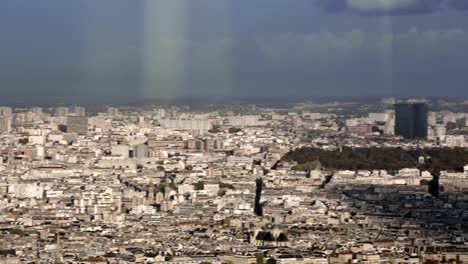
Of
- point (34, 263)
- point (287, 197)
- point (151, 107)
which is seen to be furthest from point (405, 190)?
point (34, 263)

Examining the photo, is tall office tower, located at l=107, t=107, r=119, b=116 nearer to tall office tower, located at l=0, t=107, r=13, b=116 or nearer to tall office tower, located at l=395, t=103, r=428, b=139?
tall office tower, located at l=0, t=107, r=13, b=116

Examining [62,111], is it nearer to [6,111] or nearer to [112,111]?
[112,111]

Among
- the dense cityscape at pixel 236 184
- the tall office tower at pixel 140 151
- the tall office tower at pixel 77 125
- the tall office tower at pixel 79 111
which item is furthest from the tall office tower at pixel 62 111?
the tall office tower at pixel 140 151

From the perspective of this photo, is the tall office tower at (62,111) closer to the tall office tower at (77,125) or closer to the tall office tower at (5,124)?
the tall office tower at (77,125)

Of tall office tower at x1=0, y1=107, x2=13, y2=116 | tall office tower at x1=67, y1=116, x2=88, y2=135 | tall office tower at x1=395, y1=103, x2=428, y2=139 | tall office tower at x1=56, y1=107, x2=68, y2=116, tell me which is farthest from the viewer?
tall office tower at x1=67, y1=116, x2=88, y2=135

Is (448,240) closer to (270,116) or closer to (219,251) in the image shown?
(219,251)

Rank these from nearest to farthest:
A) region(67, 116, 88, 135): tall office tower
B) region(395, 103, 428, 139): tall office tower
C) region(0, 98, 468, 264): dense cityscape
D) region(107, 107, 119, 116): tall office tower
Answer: region(0, 98, 468, 264): dense cityscape < region(395, 103, 428, 139): tall office tower < region(107, 107, 119, 116): tall office tower < region(67, 116, 88, 135): tall office tower

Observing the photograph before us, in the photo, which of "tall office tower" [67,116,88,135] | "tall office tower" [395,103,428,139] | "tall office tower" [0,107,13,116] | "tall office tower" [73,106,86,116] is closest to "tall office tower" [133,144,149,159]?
"tall office tower" [73,106,86,116]
